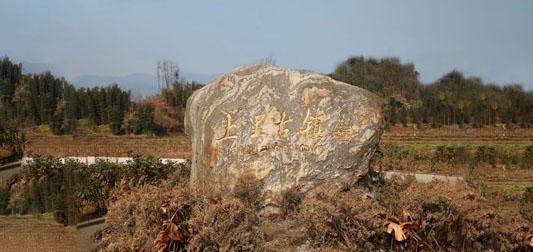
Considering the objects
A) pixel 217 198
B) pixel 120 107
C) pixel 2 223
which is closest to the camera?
pixel 217 198

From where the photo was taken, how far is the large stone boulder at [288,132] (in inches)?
268

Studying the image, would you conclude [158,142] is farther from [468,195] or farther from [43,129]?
[468,195]

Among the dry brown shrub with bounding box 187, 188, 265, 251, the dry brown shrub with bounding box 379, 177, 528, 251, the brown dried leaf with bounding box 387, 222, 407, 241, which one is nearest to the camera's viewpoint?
the dry brown shrub with bounding box 187, 188, 265, 251

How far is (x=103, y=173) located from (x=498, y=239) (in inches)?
241

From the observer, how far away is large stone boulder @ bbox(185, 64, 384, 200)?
6.81 metres

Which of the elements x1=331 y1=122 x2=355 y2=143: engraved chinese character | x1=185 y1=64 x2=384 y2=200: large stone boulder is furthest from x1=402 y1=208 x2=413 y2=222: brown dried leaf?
x1=331 y1=122 x2=355 y2=143: engraved chinese character

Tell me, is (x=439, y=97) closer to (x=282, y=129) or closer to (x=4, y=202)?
(x=282, y=129)

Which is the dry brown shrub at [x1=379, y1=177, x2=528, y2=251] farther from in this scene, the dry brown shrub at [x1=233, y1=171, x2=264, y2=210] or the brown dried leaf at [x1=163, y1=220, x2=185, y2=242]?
the brown dried leaf at [x1=163, y1=220, x2=185, y2=242]

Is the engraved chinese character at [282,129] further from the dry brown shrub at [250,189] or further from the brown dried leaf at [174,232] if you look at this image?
the brown dried leaf at [174,232]

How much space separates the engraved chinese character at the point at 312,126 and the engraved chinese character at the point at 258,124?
1.67ft

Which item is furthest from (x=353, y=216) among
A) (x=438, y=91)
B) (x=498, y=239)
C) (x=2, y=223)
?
(x=438, y=91)

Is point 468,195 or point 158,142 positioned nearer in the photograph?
point 468,195

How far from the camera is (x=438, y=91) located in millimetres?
18281

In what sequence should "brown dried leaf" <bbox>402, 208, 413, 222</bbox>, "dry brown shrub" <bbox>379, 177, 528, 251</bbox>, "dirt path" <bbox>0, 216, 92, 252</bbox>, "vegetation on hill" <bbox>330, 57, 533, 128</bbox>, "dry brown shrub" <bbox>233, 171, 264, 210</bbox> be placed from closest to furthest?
"brown dried leaf" <bbox>402, 208, 413, 222</bbox> < "dry brown shrub" <bbox>379, 177, 528, 251</bbox> < "dry brown shrub" <bbox>233, 171, 264, 210</bbox> < "dirt path" <bbox>0, 216, 92, 252</bbox> < "vegetation on hill" <bbox>330, 57, 533, 128</bbox>
